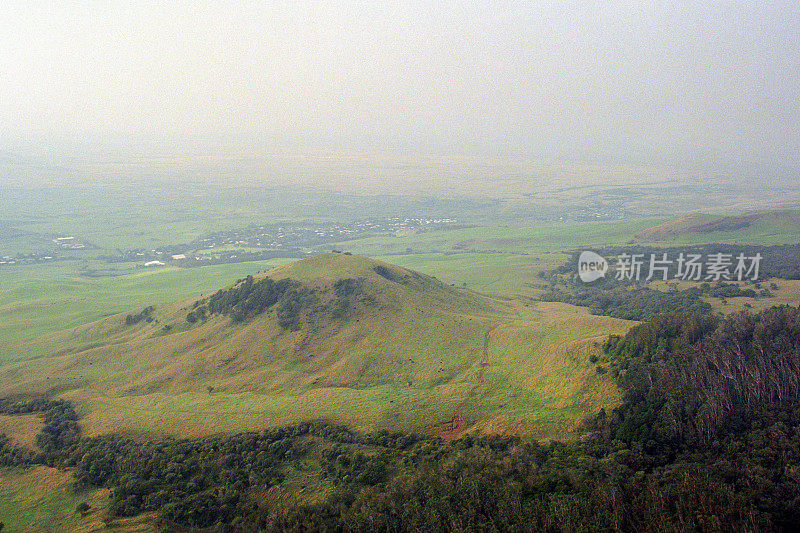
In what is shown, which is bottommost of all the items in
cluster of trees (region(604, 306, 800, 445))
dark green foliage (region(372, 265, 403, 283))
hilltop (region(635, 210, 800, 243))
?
cluster of trees (region(604, 306, 800, 445))

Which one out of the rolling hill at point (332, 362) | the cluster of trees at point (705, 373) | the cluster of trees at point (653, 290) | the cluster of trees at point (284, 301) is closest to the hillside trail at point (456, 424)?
the rolling hill at point (332, 362)

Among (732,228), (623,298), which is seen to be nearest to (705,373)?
(623,298)

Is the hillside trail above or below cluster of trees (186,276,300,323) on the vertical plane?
below

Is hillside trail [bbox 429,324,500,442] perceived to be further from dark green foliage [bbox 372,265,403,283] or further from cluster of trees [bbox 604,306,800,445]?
dark green foliage [bbox 372,265,403,283]

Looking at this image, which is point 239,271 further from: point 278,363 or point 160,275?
point 278,363

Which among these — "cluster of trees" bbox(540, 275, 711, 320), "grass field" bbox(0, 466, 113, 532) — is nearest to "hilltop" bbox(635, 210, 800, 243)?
"cluster of trees" bbox(540, 275, 711, 320)

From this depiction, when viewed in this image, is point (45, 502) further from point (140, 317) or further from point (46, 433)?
point (140, 317)

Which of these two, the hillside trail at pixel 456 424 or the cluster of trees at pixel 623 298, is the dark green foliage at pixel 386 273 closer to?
the hillside trail at pixel 456 424
